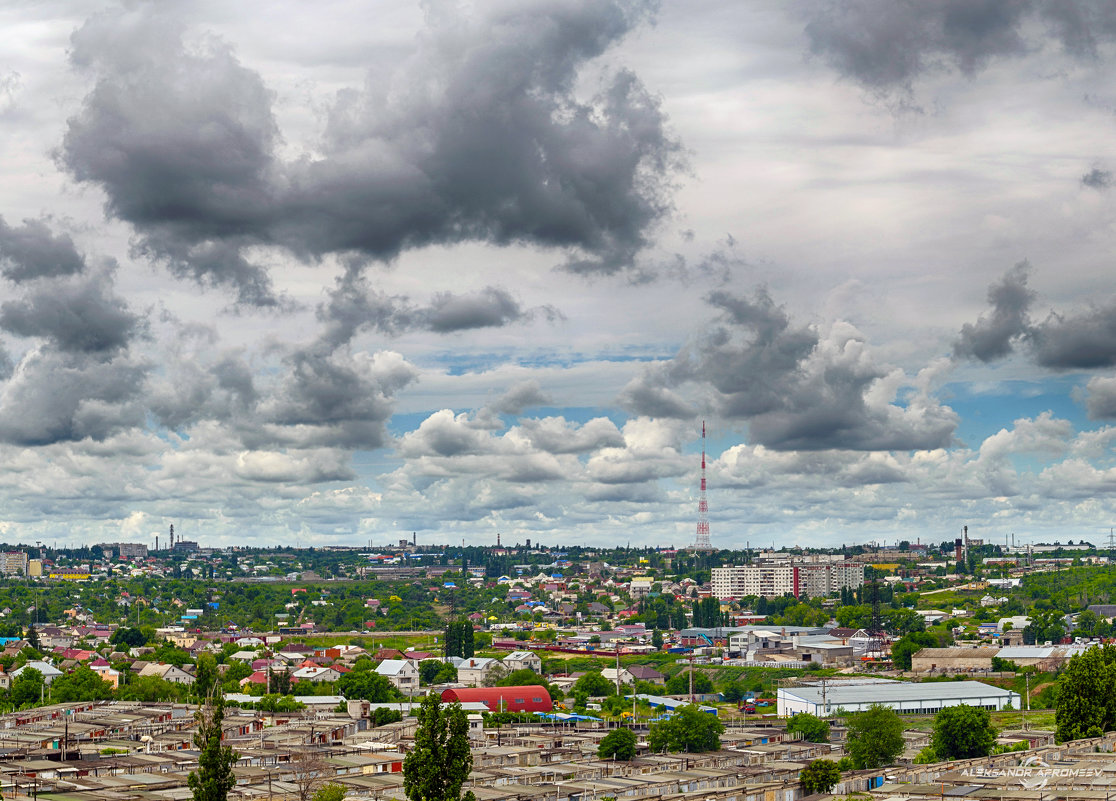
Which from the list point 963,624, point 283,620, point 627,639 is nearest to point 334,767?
point 627,639

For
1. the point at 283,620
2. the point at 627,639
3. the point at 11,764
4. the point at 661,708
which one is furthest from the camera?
the point at 283,620

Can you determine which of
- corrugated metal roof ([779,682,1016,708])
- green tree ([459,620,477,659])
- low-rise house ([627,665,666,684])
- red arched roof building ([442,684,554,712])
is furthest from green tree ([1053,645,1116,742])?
green tree ([459,620,477,659])

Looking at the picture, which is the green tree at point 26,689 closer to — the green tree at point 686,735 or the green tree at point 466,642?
the green tree at point 466,642

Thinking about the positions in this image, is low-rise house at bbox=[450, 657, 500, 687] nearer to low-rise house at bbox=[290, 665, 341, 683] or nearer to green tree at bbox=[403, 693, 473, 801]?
low-rise house at bbox=[290, 665, 341, 683]

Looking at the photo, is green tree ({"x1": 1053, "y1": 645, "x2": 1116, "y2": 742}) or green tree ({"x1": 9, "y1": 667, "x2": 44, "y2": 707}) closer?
green tree ({"x1": 1053, "y1": 645, "x2": 1116, "y2": 742})

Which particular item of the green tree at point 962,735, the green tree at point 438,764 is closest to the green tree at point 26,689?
the green tree at point 438,764

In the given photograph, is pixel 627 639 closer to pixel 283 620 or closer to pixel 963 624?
pixel 963 624
